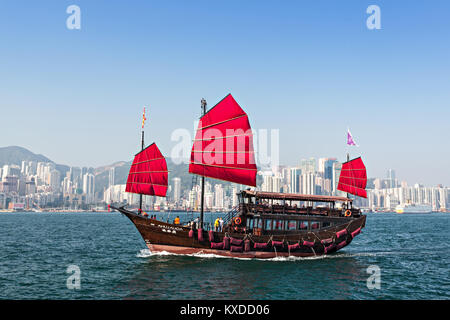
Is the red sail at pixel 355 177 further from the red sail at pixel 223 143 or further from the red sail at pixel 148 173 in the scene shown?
the red sail at pixel 148 173

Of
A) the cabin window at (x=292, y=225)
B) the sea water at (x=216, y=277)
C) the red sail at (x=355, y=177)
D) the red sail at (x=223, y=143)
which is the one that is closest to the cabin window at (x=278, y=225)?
the cabin window at (x=292, y=225)

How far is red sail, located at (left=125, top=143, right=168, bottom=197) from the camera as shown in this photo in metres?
31.7

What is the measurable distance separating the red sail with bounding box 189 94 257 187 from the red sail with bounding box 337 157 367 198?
14200 millimetres

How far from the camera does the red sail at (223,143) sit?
30.5m

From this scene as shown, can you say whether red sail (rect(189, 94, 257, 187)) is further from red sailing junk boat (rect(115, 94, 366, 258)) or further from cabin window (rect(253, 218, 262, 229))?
cabin window (rect(253, 218, 262, 229))

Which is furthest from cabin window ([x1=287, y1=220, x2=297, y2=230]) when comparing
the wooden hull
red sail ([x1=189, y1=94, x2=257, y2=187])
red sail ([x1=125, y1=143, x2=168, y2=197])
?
red sail ([x1=125, y1=143, x2=168, y2=197])

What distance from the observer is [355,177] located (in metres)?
39.2

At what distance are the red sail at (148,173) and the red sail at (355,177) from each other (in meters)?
20.1

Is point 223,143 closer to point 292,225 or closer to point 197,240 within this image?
point 197,240

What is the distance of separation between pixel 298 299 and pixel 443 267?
17.2 m
